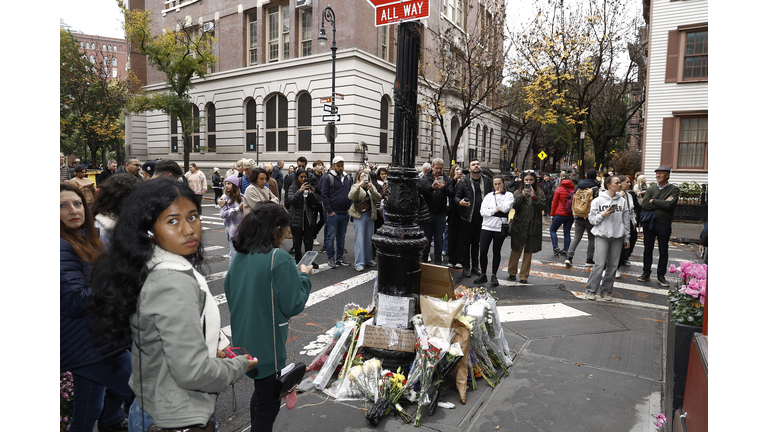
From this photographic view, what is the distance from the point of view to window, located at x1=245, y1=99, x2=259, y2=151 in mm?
27469

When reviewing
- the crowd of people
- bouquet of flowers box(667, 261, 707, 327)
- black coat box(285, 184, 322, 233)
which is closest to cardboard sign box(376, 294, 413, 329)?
the crowd of people

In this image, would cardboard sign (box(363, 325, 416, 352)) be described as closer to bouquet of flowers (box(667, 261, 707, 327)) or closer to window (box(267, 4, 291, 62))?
bouquet of flowers (box(667, 261, 707, 327))

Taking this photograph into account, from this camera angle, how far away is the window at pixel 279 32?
85.4 ft

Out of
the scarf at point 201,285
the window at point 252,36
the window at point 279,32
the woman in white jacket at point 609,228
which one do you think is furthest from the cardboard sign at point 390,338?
the window at point 252,36

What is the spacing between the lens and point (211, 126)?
29719mm

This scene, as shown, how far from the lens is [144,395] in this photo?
190 cm

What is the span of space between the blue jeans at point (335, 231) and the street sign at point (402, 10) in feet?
18.9

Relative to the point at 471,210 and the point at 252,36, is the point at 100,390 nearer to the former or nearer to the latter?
the point at 471,210

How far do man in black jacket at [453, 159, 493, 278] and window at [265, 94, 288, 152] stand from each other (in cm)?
1938

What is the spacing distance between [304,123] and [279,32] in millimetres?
5607

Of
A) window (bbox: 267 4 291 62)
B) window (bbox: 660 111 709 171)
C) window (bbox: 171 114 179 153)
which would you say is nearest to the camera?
window (bbox: 660 111 709 171)

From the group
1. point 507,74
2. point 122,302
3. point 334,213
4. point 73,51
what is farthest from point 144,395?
point 73,51

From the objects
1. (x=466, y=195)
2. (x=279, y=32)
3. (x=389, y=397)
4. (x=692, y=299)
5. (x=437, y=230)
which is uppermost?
(x=279, y=32)

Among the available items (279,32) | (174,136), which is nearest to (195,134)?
(174,136)
